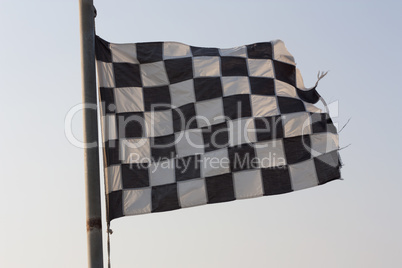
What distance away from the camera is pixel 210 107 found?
805 centimetres

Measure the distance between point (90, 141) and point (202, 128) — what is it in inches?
72.9

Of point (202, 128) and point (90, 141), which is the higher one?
point (202, 128)

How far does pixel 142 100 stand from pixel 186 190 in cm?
137

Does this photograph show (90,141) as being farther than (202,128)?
No

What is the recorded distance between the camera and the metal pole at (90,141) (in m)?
6.39

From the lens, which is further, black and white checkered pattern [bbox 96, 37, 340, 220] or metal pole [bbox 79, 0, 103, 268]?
black and white checkered pattern [bbox 96, 37, 340, 220]

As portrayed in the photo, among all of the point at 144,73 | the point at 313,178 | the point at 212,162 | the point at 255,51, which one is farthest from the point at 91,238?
the point at 255,51

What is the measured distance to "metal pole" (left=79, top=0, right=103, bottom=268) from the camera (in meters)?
6.39

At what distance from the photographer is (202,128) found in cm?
791

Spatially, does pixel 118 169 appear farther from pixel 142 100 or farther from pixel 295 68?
pixel 295 68

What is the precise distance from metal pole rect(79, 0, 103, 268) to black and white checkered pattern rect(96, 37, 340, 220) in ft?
1.62

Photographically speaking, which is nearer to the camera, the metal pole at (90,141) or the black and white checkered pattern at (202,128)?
the metal pole at (90,141)

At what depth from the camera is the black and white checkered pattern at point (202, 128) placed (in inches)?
294

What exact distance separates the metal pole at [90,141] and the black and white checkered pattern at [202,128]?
19.5 inches
